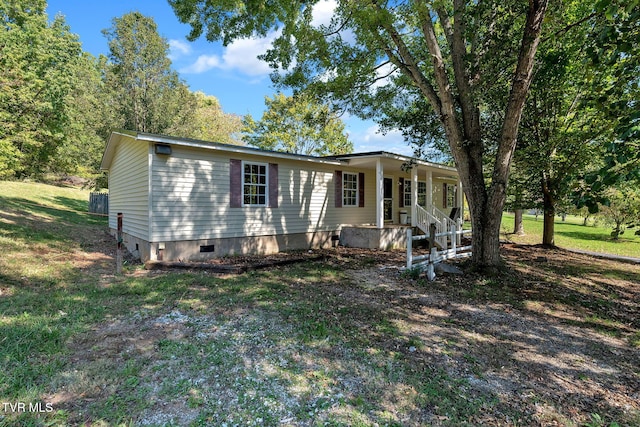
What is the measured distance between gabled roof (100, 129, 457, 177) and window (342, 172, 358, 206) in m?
0.91

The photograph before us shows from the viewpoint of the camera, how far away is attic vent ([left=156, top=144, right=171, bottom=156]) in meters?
7.44

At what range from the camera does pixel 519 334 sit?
13.6ft

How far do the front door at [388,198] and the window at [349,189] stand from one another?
1.78 m

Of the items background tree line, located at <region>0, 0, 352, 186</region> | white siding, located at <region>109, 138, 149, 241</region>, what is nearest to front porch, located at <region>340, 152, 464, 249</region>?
background tree line, located at <region>0, 0, 352, 186</region>

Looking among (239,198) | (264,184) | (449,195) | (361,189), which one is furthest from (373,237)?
(449,195)

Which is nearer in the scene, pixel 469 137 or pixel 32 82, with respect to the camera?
pixel 469 137

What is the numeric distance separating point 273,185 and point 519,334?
723 cm

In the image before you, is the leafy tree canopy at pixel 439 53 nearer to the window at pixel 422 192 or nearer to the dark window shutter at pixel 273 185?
the dark window shutter at pixel 273 185

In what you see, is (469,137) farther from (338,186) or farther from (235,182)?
(235,182)

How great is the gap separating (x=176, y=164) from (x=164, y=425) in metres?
6.68

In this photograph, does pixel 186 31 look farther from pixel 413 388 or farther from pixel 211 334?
pixel 413 388

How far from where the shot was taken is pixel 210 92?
3064cm

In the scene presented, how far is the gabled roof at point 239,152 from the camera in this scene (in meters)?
7.42

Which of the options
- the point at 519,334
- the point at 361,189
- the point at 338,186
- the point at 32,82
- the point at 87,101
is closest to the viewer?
the point at 519,334
